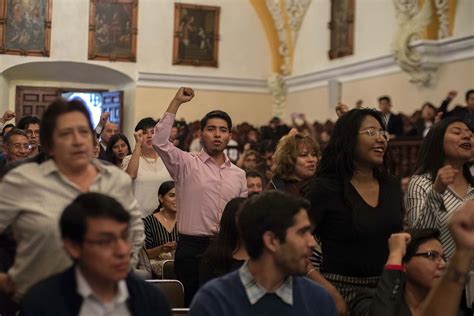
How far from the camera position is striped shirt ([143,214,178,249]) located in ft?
24.9

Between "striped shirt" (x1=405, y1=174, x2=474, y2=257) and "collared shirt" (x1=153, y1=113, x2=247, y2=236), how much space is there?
60.6 inches

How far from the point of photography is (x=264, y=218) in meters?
3.59

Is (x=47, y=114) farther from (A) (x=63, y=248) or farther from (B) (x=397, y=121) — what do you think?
(B) (x=397, y=121)

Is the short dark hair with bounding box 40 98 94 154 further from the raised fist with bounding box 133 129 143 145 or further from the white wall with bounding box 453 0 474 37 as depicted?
the white wall with bounding box 453 0 474 37

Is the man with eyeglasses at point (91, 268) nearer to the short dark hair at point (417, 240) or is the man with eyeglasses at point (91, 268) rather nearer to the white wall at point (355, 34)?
the short dark hair at point (417, 240)

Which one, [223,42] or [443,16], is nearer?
[443,16]

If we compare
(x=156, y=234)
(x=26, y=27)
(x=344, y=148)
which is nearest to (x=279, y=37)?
(x=26, y=27)

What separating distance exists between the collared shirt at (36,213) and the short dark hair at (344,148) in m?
1.70

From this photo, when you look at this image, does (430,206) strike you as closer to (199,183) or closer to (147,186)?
(199,183)

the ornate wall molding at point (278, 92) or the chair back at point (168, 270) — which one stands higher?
the ornate wall molding at point (278, 92)

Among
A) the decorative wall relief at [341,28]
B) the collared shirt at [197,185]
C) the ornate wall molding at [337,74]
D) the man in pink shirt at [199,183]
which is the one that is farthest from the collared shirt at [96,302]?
→ the decorative wall relief at [341,28]

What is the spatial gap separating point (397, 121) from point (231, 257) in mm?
10563

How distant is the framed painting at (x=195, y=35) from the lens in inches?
890

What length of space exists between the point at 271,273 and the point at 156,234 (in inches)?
162
